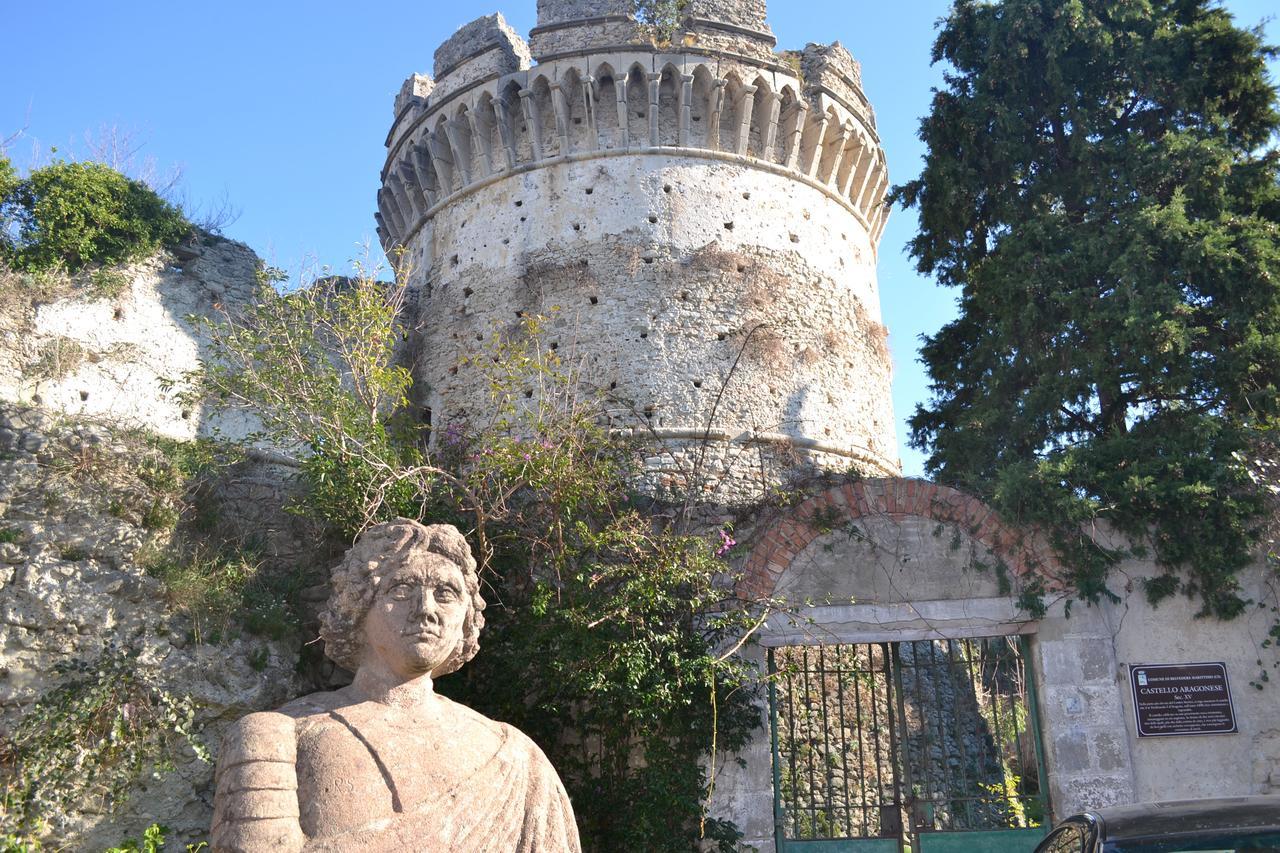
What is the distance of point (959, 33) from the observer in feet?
35.1

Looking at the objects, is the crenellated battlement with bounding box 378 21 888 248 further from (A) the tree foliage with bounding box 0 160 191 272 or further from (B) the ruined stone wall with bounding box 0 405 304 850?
(B) the ruined stone wall with bounding box 0 405 304 850

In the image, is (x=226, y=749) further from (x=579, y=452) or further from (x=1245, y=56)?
(x=1245, y=56)

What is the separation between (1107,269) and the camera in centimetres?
887

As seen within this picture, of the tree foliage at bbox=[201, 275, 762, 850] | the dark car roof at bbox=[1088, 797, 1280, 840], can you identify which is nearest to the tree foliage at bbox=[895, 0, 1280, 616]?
the tree foliage at bbox=[201, 275, 762, 850]

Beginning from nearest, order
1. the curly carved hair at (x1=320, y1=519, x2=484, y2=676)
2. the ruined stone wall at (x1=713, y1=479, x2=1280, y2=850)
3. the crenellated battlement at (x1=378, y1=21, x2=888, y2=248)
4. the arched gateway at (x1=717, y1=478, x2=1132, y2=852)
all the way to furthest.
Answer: the curly carved hair at (x1=320, y1=519, x2=484, y2=676), the ruined stone wall at (x1=713, y1=479, x2=1280, y2=850), the arched gateway at (x1=717, y1=478, x2=1132, y2=852), the crenellated battlement at (x1=378, y1=21, x2=888, y2=248)

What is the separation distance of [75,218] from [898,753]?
9855 millimetres

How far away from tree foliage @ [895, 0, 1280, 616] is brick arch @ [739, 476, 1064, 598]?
0.77 ft

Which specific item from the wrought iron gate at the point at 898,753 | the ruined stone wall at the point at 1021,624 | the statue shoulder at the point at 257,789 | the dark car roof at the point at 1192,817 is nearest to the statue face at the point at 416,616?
the statue shoulder at the point at 257,789

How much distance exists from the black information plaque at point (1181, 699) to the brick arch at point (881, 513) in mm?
1213

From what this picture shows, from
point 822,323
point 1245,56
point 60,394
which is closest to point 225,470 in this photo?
point 60,394

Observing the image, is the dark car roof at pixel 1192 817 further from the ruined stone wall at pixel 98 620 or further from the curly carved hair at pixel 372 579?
the ruined stone wall at pixel 98 620

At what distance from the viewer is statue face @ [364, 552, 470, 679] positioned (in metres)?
3.51

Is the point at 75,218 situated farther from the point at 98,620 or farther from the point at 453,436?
the point at 98,620

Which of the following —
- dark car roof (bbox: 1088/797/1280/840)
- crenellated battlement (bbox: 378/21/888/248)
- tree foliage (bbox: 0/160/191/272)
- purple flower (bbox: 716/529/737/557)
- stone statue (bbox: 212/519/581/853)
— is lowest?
dark car roof (bbox: 1088/797/1280/840)
